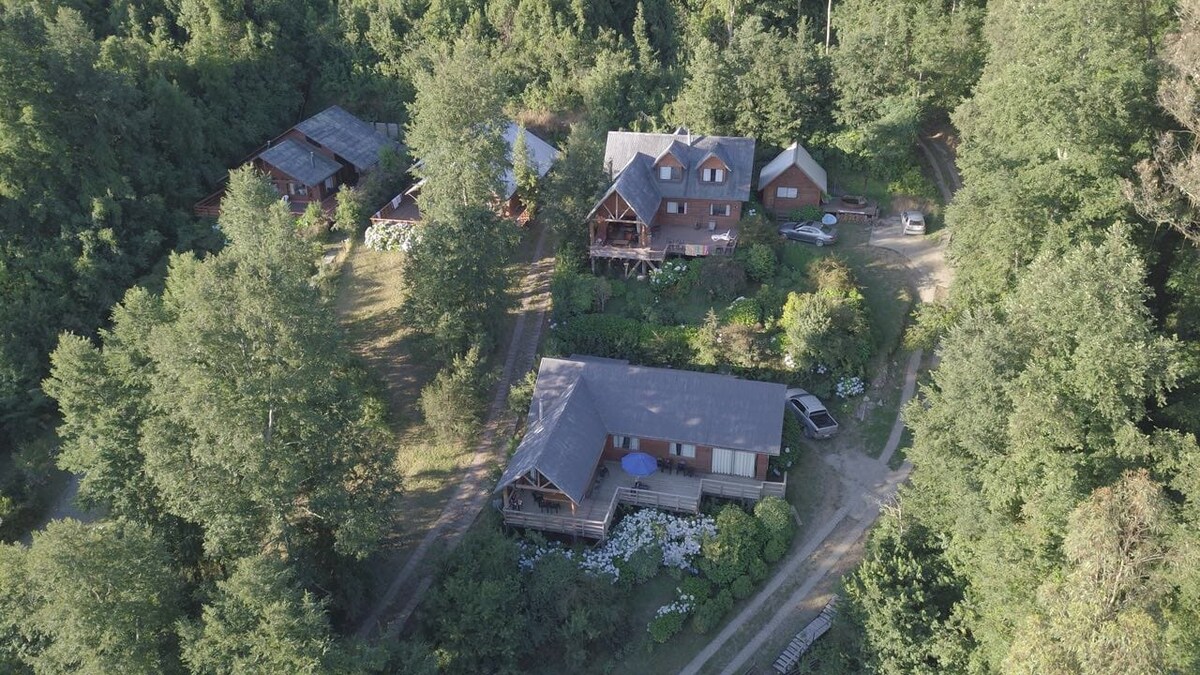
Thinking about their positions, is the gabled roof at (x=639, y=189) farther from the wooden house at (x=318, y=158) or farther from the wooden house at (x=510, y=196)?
the wooden house at (x=318, y=158)

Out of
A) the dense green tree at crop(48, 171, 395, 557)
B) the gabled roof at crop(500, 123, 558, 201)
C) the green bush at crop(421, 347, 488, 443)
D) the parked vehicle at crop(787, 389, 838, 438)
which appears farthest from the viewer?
the gabled roof at crop(500, 123, 558, 201)

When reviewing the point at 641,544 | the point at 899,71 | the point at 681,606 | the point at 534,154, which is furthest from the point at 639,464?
the point at 899,71

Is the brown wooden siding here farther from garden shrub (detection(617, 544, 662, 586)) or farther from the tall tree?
the tall tree

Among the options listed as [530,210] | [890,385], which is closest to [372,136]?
[530,210]

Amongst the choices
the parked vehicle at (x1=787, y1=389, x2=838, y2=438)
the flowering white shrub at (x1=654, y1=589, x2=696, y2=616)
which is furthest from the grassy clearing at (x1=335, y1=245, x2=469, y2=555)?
the parked vehicle at (x1=787, y1=389, x2=838, y2=438)

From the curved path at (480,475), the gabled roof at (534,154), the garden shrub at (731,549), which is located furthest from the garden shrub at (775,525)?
the gabled roof at (534,154)

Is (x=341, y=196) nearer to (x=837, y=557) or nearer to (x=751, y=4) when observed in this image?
(x=751, y=4)

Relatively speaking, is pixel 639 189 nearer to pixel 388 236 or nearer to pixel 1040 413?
pixel 388 236
